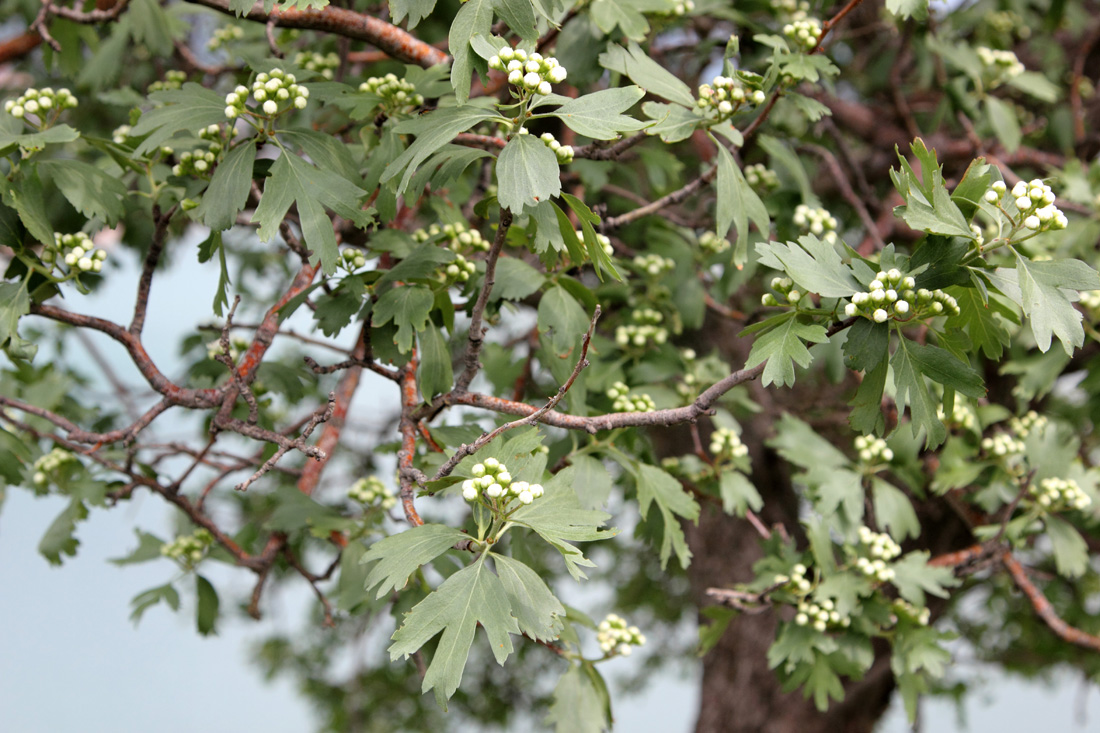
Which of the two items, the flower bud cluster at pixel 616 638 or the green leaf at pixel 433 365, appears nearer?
the green leaf at pixel 433 365

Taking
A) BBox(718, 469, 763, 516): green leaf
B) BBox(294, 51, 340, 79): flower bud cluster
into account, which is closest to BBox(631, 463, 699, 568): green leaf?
BBox(718, 469, 763, 516): green leaf

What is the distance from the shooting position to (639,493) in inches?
69.9

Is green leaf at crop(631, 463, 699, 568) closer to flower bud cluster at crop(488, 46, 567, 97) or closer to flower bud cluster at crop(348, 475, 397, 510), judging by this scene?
flower bud cluster at crop(348, 475, 397, 510)

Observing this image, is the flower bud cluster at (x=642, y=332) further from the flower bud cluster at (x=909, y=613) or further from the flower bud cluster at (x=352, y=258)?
the flower bud cluster at (x=909, y=613)

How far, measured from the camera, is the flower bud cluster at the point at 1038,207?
126 cm

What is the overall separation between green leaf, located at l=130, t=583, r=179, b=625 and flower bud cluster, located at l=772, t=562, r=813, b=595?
4.95 feet

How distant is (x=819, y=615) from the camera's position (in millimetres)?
1944

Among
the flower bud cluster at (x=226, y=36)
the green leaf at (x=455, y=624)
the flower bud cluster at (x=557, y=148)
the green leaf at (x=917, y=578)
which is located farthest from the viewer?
the flower bud cluster at (x=226, y=36)

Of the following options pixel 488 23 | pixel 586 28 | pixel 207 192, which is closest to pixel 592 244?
pixel 488 23

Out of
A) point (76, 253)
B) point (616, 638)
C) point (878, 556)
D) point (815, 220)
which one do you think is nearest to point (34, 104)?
point (76, 253)

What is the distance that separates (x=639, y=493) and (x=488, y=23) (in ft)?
3.11

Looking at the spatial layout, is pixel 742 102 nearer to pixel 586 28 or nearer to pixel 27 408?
pixel 586 28

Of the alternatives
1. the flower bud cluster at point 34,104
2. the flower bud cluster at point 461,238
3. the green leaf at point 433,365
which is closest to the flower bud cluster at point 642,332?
the flower bud cluster at point 461,238

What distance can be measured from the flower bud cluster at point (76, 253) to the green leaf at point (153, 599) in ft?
3.10
